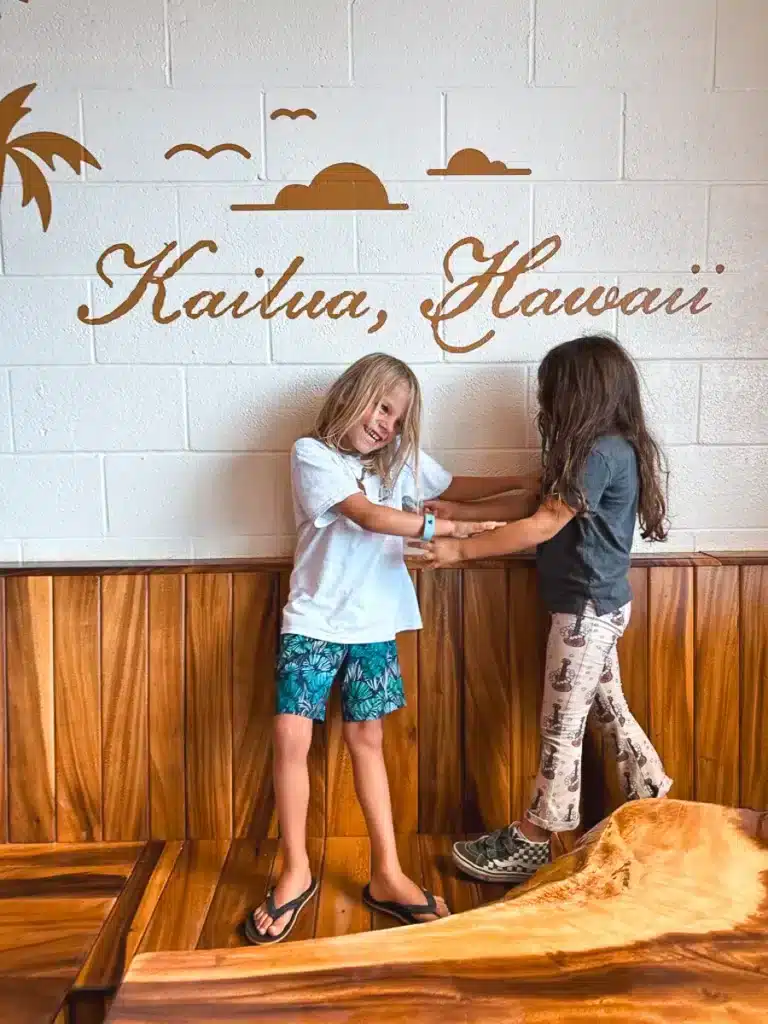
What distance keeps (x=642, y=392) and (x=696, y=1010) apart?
1531 mm

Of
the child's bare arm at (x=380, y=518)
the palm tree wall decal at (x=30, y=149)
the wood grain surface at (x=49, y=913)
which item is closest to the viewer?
the wood grain surface at (x=49, y=913)

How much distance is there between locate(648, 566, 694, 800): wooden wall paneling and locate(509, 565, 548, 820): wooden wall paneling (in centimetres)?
30

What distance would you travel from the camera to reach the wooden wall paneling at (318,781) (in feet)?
7.53

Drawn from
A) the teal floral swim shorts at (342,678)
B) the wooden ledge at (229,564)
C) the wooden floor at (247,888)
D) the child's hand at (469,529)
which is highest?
the child's hand at (469,529)

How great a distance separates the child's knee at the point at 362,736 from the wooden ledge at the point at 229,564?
43 cm

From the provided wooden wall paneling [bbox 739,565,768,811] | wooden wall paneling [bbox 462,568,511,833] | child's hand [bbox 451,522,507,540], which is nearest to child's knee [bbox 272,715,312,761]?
wooden wall paneling [bbox 462,568,511,833]

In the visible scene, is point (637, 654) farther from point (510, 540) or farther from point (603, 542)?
point (510, 540)

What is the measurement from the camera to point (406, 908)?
198cm

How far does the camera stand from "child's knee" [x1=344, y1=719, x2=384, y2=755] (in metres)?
2.11

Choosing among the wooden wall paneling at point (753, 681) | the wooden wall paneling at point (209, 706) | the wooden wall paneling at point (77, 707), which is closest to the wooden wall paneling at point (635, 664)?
the wooden wall paneling at point (753, 681)

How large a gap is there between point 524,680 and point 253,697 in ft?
2.40

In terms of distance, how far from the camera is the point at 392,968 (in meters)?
1.28

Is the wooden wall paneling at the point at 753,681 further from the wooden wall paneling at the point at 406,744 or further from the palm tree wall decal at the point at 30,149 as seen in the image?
the palm tree wall decal at the point at 30,149

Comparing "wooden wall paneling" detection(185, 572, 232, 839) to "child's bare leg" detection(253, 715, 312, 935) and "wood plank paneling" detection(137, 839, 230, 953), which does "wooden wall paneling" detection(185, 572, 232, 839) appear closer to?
"wood plank paneling" detection(137, 839, 230, 953)
